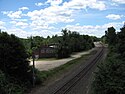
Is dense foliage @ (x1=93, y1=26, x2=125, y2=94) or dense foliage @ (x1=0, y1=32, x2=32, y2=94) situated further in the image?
dense foliage @ (x1=0, y1=32, x2=32, y2=94)

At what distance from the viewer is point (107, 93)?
57.6 ft

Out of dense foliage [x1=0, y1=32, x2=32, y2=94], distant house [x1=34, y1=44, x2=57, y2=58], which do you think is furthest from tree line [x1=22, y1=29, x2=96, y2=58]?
dense foliage [x1=0, y1=32, x2=32, y2=94]

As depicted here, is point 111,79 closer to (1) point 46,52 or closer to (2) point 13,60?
(2) point 13,60

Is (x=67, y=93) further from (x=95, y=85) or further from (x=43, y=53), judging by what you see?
(x=43, y=53)

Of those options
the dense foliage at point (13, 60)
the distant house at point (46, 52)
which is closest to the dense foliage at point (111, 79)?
the dense foliage at point (13, 60)

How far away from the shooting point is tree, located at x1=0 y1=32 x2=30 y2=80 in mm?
25000

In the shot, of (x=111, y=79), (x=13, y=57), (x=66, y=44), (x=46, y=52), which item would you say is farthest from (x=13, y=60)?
(x=66, y=44)

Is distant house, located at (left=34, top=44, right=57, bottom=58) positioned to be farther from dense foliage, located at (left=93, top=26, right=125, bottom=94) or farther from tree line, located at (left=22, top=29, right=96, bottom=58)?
dense foliage, located at (left=93, top=26, right=125, bottom=94)

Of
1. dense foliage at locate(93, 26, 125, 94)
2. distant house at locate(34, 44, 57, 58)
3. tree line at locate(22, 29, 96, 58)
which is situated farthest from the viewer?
distant house at locate(34, 44, 57, 58)

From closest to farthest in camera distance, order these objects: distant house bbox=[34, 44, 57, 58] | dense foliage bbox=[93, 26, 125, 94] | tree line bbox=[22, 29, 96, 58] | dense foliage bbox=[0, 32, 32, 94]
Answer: dense foliage bbox=[93, 26, 125, 94] < dense foliage bbox=[0, 32, 32, 94] < tree line bbox=[22, 29, 96, 58] < distant house bbox=[34, 44, 57, 58]

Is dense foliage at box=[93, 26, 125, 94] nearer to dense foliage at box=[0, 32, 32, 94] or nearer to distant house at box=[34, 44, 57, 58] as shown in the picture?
dense foliage at box=[0, 32, 32, 94]

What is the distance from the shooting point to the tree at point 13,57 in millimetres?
25000

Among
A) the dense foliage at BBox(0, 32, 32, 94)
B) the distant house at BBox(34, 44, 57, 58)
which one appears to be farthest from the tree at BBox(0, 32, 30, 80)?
the distant house at BBox(34, 44, 57, 58)

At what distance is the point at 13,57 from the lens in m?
25.4
